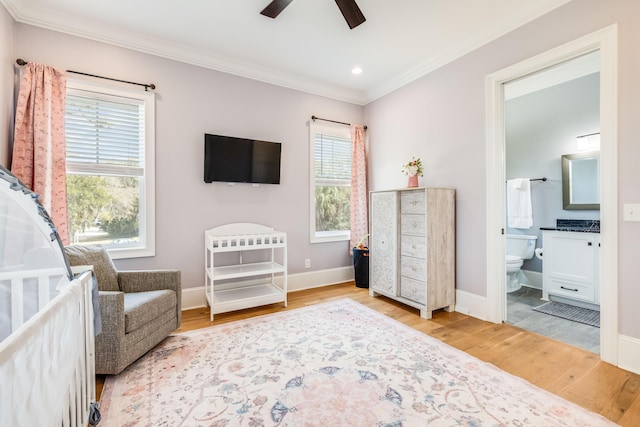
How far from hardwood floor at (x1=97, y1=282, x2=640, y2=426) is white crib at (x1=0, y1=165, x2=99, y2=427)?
2.13ft

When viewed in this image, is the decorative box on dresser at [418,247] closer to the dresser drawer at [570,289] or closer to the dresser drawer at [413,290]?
the dresser drawer at [413,290]

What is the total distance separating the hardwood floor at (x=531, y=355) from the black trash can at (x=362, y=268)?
57 cm

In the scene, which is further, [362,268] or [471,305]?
[362,268]

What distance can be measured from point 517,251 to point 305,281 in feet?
9.70

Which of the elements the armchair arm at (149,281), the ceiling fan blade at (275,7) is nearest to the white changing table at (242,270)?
the armchair arm at (149,281)

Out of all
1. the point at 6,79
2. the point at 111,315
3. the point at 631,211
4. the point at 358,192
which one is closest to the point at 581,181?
the point at 631,211

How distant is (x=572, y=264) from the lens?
3.17m

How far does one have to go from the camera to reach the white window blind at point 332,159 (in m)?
3.97

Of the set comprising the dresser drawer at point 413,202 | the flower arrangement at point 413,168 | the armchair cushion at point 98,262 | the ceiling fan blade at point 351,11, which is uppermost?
the ceiling fan blade at point 351,11

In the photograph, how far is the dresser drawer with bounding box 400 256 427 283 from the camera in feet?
9.44

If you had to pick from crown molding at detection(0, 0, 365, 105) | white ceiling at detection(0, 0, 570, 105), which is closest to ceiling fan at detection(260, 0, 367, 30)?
white ceiling at detection(0, 0, 570, 105)

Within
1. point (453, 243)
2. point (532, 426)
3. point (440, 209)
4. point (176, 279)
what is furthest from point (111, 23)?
point (532, 426)

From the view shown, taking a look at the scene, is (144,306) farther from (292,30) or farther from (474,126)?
(474,126)

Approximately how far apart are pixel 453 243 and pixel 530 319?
0.99m
